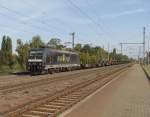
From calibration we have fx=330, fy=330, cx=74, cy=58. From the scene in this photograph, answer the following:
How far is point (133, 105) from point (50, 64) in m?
26.9

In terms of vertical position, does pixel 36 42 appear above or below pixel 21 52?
above

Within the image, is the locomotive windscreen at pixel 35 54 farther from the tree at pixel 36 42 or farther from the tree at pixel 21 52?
the tree at pixel 36 42

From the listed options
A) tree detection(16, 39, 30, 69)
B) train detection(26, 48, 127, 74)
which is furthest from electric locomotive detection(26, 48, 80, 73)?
tree detection(16, 39, 30, 69)

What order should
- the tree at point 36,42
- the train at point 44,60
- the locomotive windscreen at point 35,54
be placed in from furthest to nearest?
the tree at point 36,42 < the locomotive windscreen at point 35,54 < the train at point 44,60

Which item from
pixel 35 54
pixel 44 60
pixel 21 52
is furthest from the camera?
pixel 21 52

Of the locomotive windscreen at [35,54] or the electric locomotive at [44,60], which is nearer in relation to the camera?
the electric locomotive at [44,60]

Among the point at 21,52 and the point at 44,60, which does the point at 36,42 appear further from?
the point at 44,60

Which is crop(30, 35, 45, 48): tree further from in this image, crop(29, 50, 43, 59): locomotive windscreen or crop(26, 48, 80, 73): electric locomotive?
crop(29, 50, 43, 59): locomotive windscreen

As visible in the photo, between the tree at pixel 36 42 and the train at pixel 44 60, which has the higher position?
the tree at pixel 36 42

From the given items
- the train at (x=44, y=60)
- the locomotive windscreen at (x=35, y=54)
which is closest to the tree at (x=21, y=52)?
the train at (x=44, y=60)

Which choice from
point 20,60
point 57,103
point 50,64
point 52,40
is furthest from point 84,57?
point 57,103

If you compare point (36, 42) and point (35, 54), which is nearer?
point (35, 54)

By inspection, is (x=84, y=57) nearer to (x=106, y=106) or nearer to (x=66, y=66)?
(x=66, y=66)

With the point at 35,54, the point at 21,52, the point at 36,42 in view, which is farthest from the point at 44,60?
the point at 36,42
